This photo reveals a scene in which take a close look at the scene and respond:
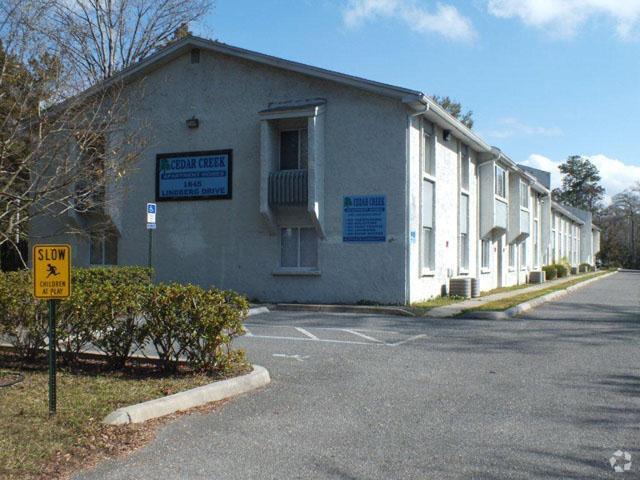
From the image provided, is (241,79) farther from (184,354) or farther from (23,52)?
(184,354)

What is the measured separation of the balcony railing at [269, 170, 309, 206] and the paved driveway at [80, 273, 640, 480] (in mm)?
7348

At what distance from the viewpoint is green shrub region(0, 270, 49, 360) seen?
8.62 meters

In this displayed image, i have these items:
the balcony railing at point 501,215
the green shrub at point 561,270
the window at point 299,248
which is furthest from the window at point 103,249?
the green shrub at point 561,270

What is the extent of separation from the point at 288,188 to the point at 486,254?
11.5 metres

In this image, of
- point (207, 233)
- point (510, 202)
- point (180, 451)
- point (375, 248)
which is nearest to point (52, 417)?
point (180, 451)

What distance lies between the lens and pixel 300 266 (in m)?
19.9

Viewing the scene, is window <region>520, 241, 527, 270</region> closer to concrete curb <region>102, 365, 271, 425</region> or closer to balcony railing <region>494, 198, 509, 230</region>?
balcony railing <region>494, 198, 509, 230</region>

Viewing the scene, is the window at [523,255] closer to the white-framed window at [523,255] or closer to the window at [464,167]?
the white-framed window at [523,255]

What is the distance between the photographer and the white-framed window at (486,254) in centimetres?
2731

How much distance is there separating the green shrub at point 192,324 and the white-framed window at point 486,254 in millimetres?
20279

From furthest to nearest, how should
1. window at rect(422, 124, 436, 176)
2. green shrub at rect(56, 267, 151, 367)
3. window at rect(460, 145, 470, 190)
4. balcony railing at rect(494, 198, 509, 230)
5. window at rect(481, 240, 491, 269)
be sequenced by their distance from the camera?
window at rect(481, 240, 491, 269), balcony railing at rect(494, 198, 509, 230), window at rect(460, 145, 470, 190), window at rect(422, 124, 436, 176), green shrub at rect(56, 267, 151, 367)

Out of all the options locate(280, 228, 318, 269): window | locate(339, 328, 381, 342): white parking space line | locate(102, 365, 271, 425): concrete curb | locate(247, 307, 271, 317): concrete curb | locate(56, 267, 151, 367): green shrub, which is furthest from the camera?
locate(280, 228, 318, 269): window

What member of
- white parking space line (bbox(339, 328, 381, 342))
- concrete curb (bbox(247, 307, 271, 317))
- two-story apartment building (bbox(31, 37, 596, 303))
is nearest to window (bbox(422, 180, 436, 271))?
two-story apartment building (bbox(31, 37, 596, 303))

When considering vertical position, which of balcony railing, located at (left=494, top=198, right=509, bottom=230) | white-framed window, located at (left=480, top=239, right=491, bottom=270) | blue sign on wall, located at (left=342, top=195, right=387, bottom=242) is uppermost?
balcony railing, located at (left=494, top=198, right=509, bottom=230)
